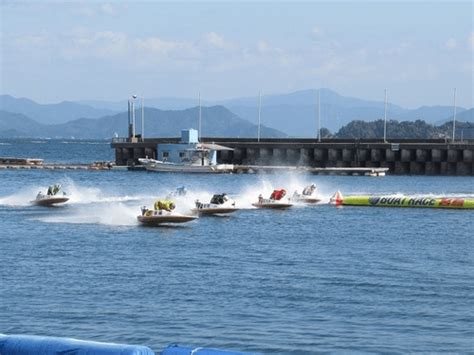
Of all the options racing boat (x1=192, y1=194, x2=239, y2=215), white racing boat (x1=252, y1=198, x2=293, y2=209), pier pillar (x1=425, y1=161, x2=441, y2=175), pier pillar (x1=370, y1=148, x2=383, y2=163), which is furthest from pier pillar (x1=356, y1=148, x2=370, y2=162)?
racing boat (x1=192, y1=194, x2=239, y2=215)

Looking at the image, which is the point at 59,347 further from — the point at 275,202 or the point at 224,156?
→ the point at 224,156

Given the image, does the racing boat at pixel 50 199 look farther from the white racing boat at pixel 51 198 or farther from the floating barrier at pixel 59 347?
the floating barrier at pixel 59 347

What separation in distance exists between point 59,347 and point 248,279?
62.9ft

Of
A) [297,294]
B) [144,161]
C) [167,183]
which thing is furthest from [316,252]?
[144,161]

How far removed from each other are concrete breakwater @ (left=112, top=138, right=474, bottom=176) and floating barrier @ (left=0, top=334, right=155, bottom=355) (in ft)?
374

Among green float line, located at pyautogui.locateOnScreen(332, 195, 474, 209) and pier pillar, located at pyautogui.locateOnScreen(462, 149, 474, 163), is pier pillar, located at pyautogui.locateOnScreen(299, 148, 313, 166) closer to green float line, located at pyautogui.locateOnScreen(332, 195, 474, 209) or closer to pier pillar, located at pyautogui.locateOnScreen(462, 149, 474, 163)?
pier pillar, located at pyautogui.locateOnScreen(462, 149, 474, 163)

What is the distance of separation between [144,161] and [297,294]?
10230 centimetres

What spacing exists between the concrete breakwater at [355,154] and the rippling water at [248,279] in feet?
194

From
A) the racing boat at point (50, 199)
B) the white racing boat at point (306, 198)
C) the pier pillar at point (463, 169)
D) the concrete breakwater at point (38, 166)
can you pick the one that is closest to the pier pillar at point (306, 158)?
the pier pillar at point (463, 169)

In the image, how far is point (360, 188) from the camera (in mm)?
104438

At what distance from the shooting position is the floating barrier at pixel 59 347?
18.5 metres

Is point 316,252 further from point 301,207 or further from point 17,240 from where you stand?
point 301,207

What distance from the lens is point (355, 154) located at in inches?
5320

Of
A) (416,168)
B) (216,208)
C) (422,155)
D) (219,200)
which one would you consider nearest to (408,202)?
(219,200)
